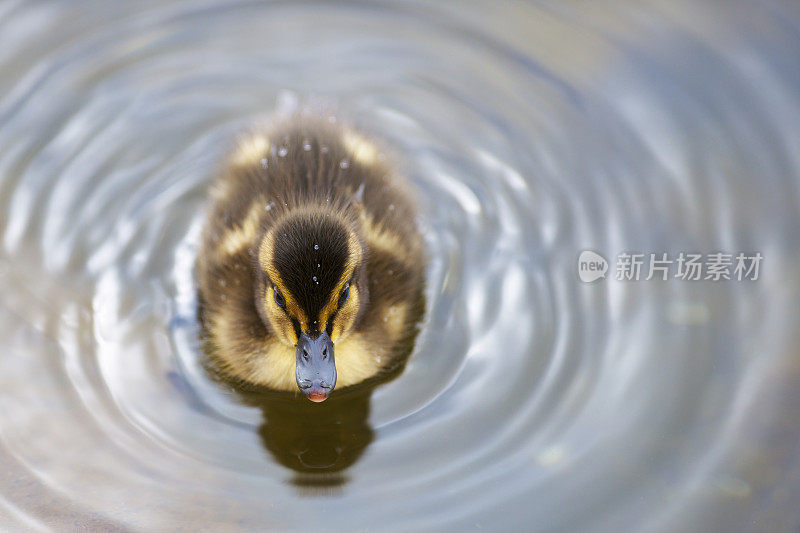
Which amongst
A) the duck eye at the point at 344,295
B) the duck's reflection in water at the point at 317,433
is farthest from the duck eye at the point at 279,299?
the duck's reflection in water at the point at 317,433

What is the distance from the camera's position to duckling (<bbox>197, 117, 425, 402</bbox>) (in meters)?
2.51

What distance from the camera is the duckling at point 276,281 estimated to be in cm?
251

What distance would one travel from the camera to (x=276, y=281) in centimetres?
243

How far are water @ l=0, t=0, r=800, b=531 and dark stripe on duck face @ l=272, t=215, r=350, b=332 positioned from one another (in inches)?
19.6

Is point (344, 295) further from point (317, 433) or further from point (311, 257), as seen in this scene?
point (317, 433)

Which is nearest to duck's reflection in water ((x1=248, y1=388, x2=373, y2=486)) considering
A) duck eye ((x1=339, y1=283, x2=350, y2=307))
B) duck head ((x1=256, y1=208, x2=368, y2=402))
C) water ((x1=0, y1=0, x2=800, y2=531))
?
water ((x1=0, y1=0, x2=800, y2=531))

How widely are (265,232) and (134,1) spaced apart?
1729 millimetres

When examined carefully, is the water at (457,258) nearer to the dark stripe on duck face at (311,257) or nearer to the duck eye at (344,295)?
the duck eye at (344,295)

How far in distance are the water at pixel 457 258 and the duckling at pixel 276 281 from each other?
105 millimetres

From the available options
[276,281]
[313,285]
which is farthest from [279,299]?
[313,285]

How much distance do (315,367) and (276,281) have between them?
0.79ft

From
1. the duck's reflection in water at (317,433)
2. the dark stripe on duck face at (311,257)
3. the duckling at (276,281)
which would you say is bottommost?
the duck's reflection in water at (317,433)

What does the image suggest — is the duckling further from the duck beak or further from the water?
the water

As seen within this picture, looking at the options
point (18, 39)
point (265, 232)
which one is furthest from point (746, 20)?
point (18, 39)
